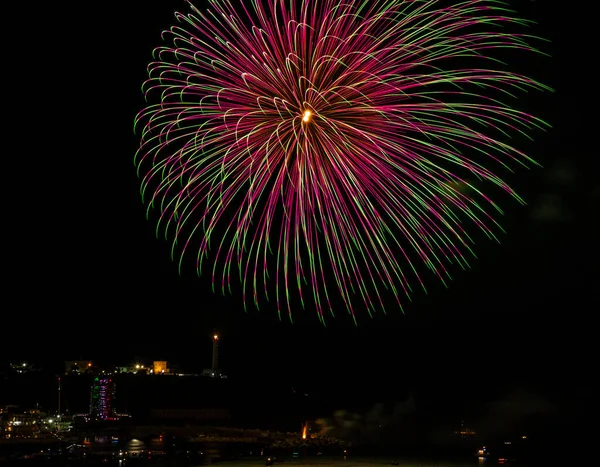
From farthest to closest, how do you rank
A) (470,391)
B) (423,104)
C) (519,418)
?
(470,391)
(519,418)
(423,104)

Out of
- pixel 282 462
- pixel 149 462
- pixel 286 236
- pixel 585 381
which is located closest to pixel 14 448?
pixel 149 462

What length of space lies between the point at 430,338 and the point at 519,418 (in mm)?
11482

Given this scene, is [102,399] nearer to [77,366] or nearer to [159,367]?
[77,366]

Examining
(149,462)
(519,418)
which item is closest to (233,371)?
(519,418)

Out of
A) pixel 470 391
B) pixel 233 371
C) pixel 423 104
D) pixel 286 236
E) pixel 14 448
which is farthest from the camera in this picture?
pixel 233 371

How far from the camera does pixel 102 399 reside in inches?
2719

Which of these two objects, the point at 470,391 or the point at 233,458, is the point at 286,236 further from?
the point at 470,391

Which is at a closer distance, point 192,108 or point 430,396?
point 192,108

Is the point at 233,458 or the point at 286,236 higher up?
the point at 286,236

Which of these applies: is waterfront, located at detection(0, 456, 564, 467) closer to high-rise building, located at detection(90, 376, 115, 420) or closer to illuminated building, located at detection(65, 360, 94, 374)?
high-rise building, located at detection(90, 376, 115, 420)

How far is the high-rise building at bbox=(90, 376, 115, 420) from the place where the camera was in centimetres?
6650

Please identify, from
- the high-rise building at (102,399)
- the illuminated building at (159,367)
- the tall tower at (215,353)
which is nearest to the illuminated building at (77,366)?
the illuminated building at (159,367)

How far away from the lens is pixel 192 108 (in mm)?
20953

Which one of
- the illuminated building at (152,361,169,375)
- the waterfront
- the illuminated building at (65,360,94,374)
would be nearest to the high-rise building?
the illuminated building at (65,360,94,374)
